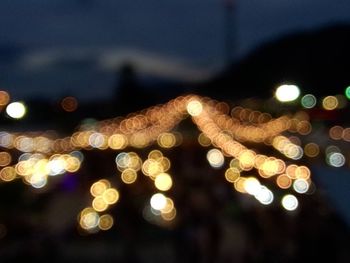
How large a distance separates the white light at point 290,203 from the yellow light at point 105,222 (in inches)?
255

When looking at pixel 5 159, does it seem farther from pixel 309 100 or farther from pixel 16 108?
pixel 16 108

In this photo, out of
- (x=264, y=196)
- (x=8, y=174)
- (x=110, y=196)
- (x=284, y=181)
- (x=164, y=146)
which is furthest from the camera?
(x=164, y=146)

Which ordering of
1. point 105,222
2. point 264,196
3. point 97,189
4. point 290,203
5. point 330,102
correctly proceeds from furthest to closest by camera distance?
point 97,189 → point 105,222 → point 264,196 → point 290,203 → point 330,102

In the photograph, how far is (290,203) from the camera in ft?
52.5

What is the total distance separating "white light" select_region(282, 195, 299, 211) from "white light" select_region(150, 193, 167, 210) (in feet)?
28.1

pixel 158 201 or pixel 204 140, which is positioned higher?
pixel 204 140

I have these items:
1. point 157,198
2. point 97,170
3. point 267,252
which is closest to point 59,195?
point 97,170

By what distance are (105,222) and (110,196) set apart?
428 centimetres

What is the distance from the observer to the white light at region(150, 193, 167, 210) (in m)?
25.5

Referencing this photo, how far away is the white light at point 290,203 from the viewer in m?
15.5

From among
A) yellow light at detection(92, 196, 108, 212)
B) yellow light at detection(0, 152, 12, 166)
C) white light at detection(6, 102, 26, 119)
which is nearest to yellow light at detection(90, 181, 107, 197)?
yellow light at detection(92, 196, 108, 212)

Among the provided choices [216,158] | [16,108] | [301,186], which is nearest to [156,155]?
[216,158]

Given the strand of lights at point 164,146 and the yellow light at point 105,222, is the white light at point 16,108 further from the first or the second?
the yellow light at point 105,222

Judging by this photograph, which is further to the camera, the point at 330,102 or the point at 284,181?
the point at 284,181
